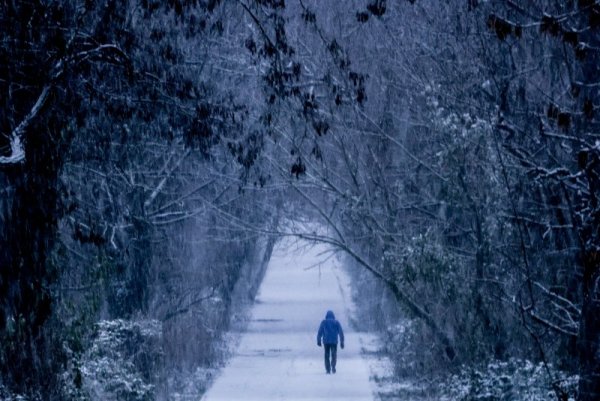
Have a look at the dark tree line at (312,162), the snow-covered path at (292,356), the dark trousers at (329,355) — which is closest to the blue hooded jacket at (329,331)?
the dark trousers at (329,355)

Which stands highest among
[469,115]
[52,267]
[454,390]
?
[469,115]

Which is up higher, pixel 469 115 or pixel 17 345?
pixel 469 115

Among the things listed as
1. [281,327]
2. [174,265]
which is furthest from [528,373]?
[281,327]

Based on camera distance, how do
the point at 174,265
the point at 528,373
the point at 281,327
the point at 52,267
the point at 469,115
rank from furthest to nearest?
the point at 281,327 → the point at 174,265 → the point at 469,115 → the point at 528,373 → the point at 52,267

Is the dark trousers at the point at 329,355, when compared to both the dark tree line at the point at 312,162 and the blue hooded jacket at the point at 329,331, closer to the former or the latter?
the blue hooded jacket at the point at 329,331

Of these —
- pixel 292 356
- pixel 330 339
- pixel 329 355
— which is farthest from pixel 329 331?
pixel 292 356

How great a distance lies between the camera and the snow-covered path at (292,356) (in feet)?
69.5

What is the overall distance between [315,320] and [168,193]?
1875cm

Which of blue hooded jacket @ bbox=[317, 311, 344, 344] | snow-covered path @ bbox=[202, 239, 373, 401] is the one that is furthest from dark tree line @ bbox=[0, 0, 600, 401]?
blue hooded jacket @ bbox=[317, 311, 344, 344]

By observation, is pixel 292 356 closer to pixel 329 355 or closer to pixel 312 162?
pixel 329 355

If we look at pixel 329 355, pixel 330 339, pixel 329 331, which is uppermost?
pixel 329 331

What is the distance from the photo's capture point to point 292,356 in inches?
1136

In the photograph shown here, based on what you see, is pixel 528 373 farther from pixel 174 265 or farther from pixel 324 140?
pixel 174 265

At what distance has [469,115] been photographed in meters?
16.1
